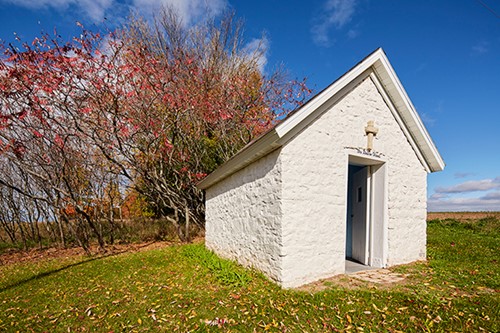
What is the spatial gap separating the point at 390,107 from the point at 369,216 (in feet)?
9.44

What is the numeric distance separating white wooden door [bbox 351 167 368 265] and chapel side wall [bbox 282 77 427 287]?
1.84 ft

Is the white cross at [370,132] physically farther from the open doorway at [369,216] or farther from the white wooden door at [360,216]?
the white wooden door at [360,216]

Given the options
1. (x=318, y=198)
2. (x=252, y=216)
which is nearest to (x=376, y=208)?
(x=318, y=198)

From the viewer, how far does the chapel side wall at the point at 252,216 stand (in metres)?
5.27

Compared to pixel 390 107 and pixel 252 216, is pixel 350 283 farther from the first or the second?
pixel 390 107

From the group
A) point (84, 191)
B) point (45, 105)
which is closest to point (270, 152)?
point (45, 105)

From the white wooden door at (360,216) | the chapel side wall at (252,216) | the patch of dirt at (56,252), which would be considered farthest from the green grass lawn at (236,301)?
the patch of dirt at (56,252)

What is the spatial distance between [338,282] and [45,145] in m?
12.3

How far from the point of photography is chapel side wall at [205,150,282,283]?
5266mm

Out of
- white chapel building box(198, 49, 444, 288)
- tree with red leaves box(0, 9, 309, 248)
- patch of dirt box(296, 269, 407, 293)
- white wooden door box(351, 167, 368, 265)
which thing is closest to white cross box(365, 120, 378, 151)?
white chapel building box(198, 49, 444, 288)

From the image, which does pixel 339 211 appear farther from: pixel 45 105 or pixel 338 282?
pixel 45 105

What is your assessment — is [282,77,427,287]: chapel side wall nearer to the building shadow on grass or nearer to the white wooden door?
the white wooden door

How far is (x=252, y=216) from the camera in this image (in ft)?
20.3

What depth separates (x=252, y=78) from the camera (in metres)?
15.8
